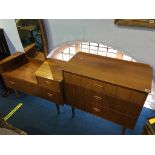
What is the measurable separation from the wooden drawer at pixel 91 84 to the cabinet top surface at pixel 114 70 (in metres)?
0.05

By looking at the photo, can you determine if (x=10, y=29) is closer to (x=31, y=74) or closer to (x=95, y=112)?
(x=31, y=74)

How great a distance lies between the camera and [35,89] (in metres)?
2.47

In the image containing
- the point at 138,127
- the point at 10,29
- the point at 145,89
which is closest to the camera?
the point at 145,89

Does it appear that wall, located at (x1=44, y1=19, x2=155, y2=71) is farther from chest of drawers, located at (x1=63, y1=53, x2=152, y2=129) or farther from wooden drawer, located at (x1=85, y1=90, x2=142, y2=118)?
wooden drawer, located at (x1=85, y1=90, x2=142, y2=118)

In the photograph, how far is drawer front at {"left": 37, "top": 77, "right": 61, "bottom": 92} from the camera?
2146 mm

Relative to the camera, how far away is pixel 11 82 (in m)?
2.69

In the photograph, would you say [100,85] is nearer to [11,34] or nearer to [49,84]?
[49,84]

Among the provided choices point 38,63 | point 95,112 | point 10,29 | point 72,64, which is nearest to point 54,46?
point 38,63

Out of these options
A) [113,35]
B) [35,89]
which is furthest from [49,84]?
[113,35]

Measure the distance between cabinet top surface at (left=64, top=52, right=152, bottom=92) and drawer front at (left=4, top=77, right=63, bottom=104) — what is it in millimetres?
546

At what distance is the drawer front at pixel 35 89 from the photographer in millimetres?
2295

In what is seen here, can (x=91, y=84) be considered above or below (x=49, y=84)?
above

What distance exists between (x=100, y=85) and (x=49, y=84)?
78 centimetres
